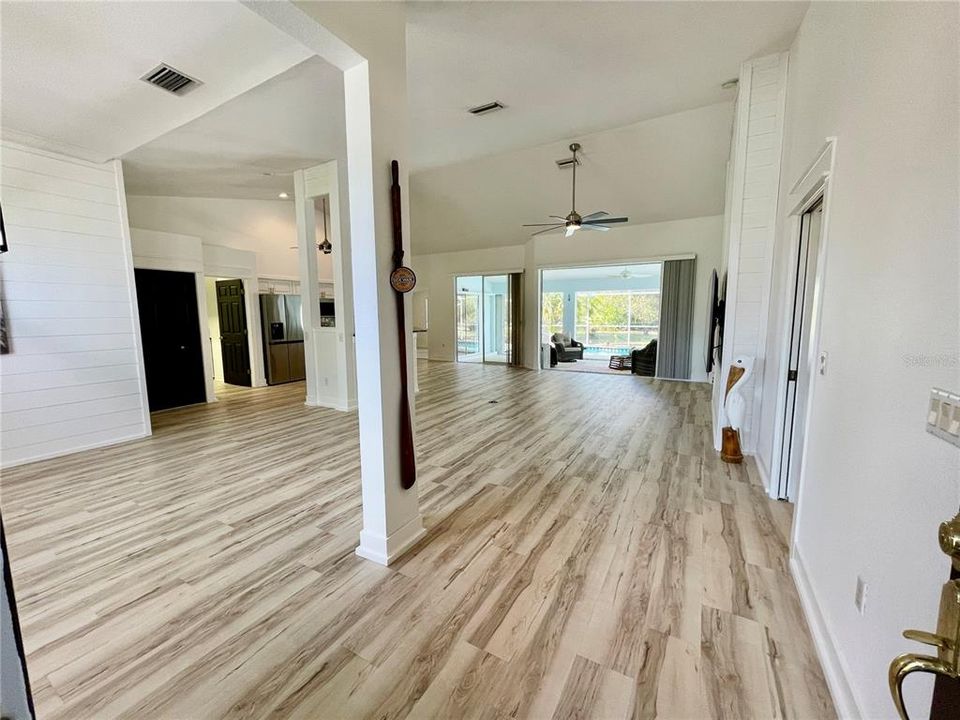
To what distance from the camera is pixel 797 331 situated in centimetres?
277

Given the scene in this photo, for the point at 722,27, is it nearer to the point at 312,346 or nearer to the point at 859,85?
the point at 859,85

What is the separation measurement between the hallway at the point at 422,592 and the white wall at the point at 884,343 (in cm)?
35

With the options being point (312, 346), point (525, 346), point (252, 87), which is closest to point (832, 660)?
point (252, 87)

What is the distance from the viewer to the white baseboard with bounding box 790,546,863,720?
1.31m

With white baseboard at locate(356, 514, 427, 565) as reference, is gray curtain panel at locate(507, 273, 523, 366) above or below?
above

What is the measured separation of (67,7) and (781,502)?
517cm

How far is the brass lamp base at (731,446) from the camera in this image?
343cm

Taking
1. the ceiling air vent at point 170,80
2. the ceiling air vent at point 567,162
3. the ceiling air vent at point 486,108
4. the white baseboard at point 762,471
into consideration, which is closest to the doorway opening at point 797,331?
the white baseboard at point 762,471

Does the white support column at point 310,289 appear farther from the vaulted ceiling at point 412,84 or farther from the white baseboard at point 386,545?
the white baseboard at point 386,545

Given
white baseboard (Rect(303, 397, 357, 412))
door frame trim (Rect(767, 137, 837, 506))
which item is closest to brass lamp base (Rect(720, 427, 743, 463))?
door frame trim (Rect(767, 137, 837, 506))

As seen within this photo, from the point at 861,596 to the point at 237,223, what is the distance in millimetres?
8272

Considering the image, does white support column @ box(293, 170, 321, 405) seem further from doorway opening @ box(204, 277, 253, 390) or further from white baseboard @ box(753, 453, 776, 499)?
white baseboard @ box(753, 453, 776, 499)

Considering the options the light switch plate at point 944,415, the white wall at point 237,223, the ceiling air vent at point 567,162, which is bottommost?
the light switch plate at point 944,415

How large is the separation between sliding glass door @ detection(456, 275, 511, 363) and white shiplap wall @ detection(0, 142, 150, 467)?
6.83 metres
